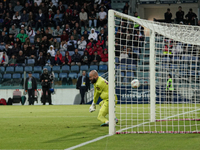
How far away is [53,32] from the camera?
2798 centimetres

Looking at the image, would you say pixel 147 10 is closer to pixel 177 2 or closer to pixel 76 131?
pixel 177 2

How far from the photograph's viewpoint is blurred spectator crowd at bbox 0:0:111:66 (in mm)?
24359

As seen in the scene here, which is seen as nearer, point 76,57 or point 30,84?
Answer: point 30,84

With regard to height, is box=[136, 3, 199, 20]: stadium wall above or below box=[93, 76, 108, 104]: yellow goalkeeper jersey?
above

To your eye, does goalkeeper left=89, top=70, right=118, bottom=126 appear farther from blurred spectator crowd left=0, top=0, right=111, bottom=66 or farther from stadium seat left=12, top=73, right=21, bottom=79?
blurred spectator crowd left=0, top=0, right=111, bottom=66

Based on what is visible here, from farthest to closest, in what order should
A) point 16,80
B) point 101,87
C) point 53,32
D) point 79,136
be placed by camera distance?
point 53,32 < point 16,80 < point 101,87 < point 79,136

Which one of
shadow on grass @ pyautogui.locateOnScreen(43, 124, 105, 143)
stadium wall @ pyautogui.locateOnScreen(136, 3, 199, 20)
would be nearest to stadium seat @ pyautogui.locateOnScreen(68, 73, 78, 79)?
stadium wall @ pyautogui.locateOnScreen(136, 3, 199, 20)

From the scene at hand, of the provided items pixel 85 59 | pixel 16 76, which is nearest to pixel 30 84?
pixel 16 76

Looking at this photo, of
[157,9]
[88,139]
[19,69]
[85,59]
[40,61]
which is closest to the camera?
[88,139]

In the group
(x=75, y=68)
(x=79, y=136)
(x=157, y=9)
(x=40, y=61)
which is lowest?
(x=79, y=136)

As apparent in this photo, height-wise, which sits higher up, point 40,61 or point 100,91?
point 40,61

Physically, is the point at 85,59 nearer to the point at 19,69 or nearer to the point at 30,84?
the point at 30,84

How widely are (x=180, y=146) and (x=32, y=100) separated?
16858 mm

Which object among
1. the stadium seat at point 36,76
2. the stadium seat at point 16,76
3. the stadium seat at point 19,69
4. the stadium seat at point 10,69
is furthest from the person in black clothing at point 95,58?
the stadium seat at point 10,69
